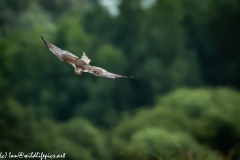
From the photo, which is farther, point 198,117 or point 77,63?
point 198,117

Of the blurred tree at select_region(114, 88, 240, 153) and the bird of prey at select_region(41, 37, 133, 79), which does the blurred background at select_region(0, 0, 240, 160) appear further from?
the bird of prey at select_region(41, 37, 133, 79)

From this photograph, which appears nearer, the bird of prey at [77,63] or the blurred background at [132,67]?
the bird of prey at [77,63]

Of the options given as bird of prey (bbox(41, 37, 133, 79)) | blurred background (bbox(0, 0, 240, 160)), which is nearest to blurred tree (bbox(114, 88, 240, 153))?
blurred background (bbox(0, 0, 240, 160))

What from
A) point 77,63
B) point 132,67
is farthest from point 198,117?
point 77,63

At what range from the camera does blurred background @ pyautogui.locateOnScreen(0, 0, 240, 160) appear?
44.2 meters

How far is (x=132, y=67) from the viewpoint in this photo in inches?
2176

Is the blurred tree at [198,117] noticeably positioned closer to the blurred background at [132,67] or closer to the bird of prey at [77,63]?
the blurred background at [132,67]

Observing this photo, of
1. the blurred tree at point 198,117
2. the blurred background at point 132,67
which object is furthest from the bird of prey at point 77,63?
the blurred background at point 132,67

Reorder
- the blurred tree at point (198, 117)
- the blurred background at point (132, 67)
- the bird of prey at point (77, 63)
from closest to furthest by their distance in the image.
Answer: the bird of prey at point (77, 63)
the blurred tree at point (198, 117)
the blurred background at point (132, 67)

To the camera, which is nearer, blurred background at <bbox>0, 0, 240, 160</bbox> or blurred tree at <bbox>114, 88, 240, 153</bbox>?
blurred tree at <bbox>114, 88, 240, 153</bbox>

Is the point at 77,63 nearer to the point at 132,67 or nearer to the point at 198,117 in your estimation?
the point at 198,117

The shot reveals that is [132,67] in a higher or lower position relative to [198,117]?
higher

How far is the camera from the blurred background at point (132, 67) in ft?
145

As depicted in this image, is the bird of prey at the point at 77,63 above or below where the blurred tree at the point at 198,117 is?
below
